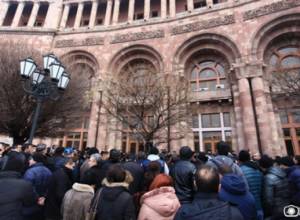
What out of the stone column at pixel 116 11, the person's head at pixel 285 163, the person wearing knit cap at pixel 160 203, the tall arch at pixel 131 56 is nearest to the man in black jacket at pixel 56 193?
the person wearing knit cap at pixel 160 203

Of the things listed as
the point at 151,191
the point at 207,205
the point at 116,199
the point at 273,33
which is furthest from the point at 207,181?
the point at 273,33

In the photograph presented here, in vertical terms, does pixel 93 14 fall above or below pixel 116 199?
above

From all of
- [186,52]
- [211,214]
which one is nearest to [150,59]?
[186,52]

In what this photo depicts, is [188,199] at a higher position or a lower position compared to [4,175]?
lower

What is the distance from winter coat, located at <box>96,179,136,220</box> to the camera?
8.84 feet

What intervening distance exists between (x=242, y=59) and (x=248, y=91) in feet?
8.22

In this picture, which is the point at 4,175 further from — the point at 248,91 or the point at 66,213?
the point at 248,91

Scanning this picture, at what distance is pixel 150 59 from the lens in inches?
739

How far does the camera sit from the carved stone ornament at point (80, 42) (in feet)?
65.5

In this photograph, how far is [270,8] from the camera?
15555 mm

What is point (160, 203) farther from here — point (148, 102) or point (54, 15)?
point (54, 15)

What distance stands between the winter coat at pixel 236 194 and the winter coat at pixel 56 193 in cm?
302

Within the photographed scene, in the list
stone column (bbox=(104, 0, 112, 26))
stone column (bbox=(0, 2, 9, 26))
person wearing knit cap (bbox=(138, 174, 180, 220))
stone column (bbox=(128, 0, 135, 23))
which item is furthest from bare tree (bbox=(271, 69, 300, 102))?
stone column (bbox=(0, 2, 9, 26))

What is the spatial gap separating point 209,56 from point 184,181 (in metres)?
15.9
